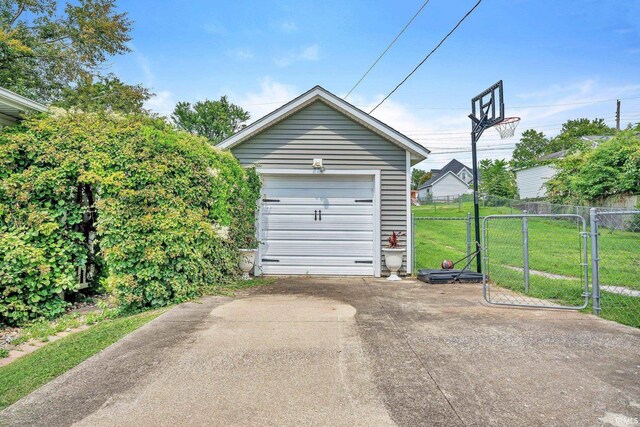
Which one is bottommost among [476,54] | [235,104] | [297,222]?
[297,222]

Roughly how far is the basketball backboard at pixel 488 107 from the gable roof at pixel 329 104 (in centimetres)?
123

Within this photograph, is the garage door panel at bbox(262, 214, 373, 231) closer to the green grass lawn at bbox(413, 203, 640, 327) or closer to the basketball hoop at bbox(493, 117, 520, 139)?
the green grass lawn at bbox(413, 203, 640, 327)

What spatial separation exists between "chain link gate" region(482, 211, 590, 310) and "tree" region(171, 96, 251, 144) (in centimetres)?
2647

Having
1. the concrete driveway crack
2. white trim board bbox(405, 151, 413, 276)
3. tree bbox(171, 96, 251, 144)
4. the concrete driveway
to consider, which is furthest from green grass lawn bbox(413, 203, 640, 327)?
tree bbox(171, 96, 251, 144)

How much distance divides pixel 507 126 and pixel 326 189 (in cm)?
381

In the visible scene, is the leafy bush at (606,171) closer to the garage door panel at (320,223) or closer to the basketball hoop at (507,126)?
the basketball hoop at (507,126)

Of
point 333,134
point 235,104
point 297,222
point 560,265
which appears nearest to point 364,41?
point 333,134

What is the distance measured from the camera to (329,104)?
729 centimetres

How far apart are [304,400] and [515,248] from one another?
421 inches

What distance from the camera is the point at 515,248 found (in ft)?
35.7

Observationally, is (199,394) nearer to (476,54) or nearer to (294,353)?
(294,353)

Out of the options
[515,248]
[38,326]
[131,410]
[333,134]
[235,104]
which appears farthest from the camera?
[235,104]

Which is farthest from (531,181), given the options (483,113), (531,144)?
(483,113)

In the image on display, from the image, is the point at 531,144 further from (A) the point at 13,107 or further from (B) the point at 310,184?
(A) the point at 13,107
